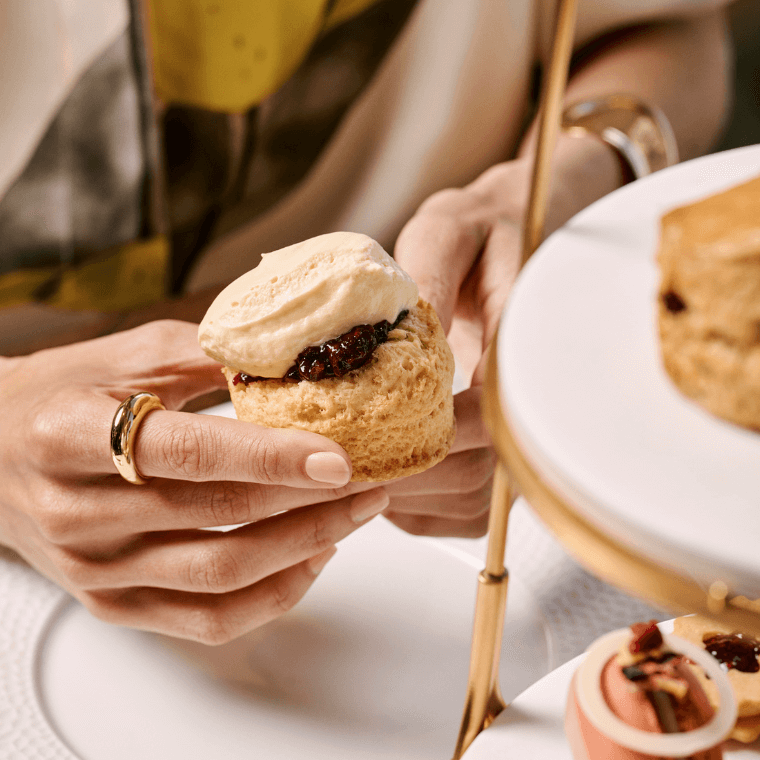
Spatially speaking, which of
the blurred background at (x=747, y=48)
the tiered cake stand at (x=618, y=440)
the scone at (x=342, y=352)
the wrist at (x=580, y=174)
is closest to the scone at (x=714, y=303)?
the tiered cake stand at (x=618, y=440)

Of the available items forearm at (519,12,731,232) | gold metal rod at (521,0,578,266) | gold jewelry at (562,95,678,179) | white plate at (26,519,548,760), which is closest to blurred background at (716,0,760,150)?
forearm at (519,12,731,232)

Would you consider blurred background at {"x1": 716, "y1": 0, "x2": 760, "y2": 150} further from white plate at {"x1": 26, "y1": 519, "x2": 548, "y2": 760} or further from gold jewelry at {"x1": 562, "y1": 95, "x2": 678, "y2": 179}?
white plate at {"x1": 26, "y1": 519, "x2": 548, "y2": 760}

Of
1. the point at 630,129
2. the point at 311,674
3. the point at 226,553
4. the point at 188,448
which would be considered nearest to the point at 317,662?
the point at 311,674

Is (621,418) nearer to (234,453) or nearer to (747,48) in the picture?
(234,453)

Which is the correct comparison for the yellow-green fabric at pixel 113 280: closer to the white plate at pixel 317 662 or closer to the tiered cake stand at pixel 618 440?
the white plate at pixel 317 662

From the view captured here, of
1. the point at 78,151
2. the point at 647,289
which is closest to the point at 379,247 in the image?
the point at 647,289
